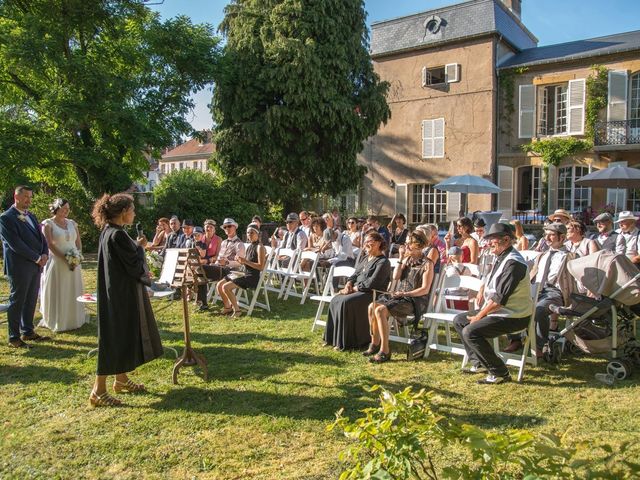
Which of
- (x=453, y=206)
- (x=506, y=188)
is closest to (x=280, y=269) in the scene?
(x=453, y=206)

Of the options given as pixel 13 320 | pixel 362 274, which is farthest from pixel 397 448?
pixel 13 320

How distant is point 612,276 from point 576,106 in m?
17.7

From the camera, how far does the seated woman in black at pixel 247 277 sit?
830 centimetres

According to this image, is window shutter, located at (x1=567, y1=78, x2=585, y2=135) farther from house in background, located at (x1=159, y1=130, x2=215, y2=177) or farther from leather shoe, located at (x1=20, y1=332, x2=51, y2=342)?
house in background, located at (x1=159, y1=130, x2=215, y2=177)

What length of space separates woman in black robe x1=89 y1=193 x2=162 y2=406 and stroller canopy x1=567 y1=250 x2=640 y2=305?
434cm

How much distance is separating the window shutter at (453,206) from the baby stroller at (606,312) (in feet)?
57.2

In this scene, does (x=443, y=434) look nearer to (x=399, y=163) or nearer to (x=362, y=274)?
(x=362, y=274)

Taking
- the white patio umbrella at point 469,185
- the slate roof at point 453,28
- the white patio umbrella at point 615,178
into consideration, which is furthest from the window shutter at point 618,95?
the white patio umbrella at point 469,185

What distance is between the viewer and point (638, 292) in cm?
498

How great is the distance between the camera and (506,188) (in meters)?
21.9

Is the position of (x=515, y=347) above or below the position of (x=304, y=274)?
below

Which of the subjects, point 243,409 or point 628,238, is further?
point 628,238

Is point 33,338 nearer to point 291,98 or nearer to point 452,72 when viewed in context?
point 291,98

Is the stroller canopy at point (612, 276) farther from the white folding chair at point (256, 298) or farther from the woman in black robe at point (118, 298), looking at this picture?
the white folding chair at point (256, 298)
